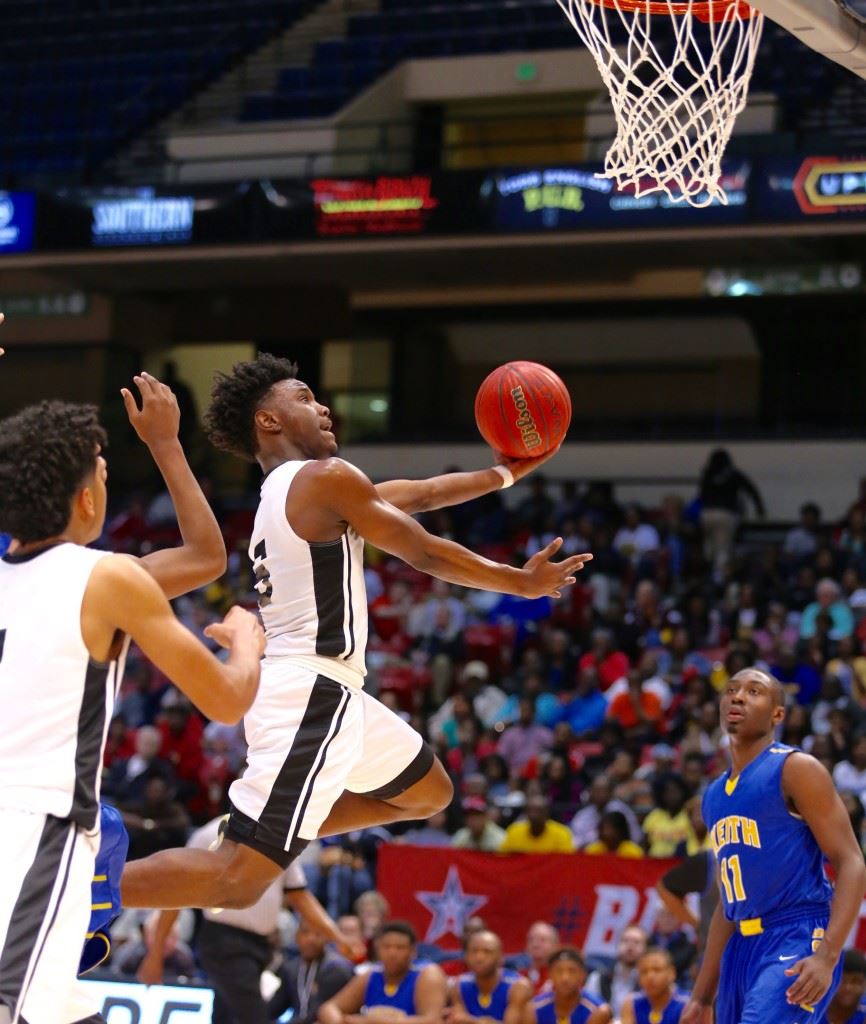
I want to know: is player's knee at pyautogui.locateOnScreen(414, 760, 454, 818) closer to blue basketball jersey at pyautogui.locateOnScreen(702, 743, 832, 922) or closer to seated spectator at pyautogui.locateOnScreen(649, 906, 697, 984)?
blue basketball jersey at pyautogui.locateOnScreen(702, 743, 832, 922)

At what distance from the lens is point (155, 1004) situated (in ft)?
21.1

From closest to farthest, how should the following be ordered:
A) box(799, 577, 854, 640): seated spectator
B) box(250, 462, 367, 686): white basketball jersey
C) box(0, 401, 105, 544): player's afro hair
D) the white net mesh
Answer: box(0, 401, 105, 544): player's afro hair, box(250, 462, 367, 686): white basketball jersey, the white net mesh, box(799, 577, 854, 640): seated spectator

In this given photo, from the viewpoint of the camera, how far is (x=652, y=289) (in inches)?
699

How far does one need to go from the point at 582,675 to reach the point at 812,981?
26.2 ft

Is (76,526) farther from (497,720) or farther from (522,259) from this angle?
(522,259)

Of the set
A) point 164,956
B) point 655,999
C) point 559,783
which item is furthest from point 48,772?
point 559,783

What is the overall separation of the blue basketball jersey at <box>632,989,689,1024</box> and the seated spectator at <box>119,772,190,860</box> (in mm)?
3224

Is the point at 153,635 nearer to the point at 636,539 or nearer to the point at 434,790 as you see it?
the point at 434,790

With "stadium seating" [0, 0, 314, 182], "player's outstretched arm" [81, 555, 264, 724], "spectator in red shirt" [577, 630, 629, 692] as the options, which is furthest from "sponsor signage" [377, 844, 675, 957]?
"stadium seating" [0, 0, 314, 182]

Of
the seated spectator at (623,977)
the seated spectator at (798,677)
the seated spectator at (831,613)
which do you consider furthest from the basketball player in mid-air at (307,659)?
the seated spectator at (831,613)

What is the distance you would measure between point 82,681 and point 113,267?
1589 cm

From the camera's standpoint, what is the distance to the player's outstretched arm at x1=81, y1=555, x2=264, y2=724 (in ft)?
10.7

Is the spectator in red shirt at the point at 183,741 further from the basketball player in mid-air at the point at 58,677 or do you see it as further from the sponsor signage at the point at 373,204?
the basketball player in mid-air at the point at 58,677

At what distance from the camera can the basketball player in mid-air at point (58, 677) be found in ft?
10.6
